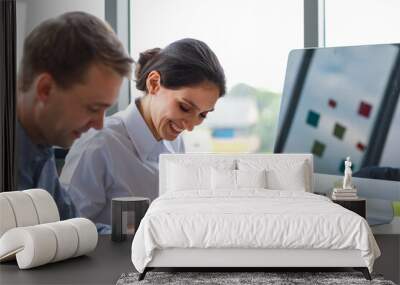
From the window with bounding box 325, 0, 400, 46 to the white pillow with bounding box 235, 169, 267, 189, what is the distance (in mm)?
1652

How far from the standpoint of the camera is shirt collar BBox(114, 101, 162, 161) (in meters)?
7.03

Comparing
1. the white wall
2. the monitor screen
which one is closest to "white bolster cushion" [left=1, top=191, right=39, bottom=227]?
the white wall

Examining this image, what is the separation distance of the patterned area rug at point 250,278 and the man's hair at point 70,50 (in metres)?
2.54

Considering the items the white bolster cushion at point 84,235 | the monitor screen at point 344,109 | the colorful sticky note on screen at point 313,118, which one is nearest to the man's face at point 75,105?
the white bolster cushion at point 84,235

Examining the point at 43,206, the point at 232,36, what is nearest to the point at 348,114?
the point at 232,36

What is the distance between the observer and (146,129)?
7043mm

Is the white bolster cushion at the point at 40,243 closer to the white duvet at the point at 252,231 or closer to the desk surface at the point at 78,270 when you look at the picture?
the desk surface at the point at 78,270

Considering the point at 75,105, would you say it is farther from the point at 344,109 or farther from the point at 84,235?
the point at 344,109

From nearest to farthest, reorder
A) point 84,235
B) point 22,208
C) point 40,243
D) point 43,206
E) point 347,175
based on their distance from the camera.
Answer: point 40,243
point 22,208
point 84,235
point 43,206
point 347,175

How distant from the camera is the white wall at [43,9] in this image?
277 inches

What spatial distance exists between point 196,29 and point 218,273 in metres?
2.98

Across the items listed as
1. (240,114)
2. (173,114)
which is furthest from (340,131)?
(173,114)

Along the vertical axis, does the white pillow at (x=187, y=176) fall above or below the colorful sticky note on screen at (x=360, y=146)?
below

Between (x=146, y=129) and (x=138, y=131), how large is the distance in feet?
0.28
